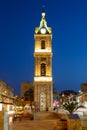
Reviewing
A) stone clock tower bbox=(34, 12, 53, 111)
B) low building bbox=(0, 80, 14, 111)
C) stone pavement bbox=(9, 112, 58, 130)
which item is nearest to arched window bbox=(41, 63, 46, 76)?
stone clock tower bbox=(34, 12, 53, 111)

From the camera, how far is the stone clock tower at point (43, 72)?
176ft

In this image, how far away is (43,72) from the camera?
54.6 meters

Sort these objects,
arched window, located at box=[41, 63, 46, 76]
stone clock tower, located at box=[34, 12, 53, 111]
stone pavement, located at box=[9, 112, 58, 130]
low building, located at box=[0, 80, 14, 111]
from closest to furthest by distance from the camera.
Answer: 1. stone pavement, located at box=[9, 112, 58, 130]
2. low building, located at box=[0, 80, 14, 111]
3. stone clock tower, located at box=[34, 12, 53, 111]
4. arched window, located at box=[41, 63, 46, 76]

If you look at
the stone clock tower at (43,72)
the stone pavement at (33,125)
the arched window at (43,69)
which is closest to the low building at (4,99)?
the stone pavement at (33,125)

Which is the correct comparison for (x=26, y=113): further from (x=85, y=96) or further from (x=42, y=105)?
(x=85, y=96)

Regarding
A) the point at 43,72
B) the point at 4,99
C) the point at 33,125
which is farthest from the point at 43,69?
the point at 33,125

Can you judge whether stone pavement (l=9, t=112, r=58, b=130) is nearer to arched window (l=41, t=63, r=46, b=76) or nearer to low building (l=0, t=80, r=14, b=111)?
low building (l=0, t=80, r=14, b=111)

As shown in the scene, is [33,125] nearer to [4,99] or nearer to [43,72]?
[4,99]

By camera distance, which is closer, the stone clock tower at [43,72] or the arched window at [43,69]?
the stone clock tower at [43,72]

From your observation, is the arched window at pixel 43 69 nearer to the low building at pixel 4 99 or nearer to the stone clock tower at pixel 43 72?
the stone clock tower at pixel 43 72

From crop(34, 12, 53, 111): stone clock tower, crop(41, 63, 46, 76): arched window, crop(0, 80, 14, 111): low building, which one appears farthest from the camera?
crop(41, 63, 46, 76): arched window

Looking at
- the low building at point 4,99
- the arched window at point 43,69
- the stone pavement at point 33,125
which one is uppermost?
the arched window at point 43,69

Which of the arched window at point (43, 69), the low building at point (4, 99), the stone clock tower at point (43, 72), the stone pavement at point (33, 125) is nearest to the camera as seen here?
the stone pavement at point (33, 125)

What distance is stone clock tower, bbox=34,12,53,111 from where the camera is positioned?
176ft
